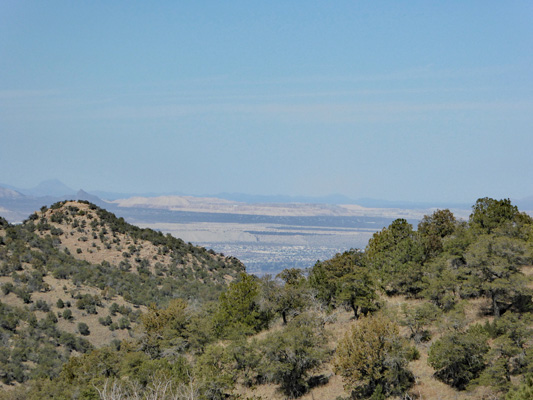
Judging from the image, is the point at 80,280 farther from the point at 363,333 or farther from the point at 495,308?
the point at 495,308

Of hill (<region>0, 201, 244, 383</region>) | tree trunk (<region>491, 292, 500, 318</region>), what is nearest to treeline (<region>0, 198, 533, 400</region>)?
tree trunk (<region>491, 292, 500, 318</region>)

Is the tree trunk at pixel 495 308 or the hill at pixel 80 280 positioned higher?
the tree trunk at pixel 495 308

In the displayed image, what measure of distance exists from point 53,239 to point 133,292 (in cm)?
2072

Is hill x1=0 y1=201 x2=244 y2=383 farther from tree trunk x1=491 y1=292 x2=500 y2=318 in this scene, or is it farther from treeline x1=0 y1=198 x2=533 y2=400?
tree trunk x1=491 y1=292 x2=500 y2=318

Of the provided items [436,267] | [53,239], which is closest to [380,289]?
[436,267]

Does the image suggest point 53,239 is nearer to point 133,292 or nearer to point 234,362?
point 133,292

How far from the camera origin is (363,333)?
31.5 m

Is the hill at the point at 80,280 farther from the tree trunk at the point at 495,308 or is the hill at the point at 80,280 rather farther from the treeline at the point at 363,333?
the tree trunk at the point at 495,308

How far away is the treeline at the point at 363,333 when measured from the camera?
98.4 ft

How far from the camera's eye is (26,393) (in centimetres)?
3791

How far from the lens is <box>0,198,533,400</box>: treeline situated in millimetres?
30000

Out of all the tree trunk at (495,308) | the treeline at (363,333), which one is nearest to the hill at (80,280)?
the treeline at (363,333)

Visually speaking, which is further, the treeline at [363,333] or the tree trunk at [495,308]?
the tree trunk at [495,308]

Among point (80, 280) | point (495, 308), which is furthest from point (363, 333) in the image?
point (80, 280)
